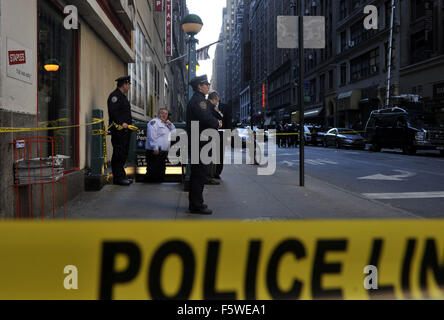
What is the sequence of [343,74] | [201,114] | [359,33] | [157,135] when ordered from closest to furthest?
1. [201,114]
2. [157,135]
3. [359,33]
4. [343,74]

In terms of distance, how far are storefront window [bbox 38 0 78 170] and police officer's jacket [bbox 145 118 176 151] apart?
4.97 feet

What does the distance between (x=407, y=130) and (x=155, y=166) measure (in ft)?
49.2

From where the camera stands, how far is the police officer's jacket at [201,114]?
5781mm

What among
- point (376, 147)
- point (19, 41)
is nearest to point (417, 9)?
point (376, 147)

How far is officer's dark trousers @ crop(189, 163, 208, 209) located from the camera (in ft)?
18.5

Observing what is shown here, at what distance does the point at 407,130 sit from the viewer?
19.8m

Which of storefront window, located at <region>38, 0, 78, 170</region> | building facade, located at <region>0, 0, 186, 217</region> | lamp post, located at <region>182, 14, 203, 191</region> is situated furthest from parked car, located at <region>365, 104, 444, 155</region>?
storefront window, located at <region>38, 0, 78, 170</region>

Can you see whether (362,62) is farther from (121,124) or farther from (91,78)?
(121,124)

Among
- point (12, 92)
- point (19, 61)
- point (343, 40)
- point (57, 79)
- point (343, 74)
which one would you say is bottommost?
point (12, 92)

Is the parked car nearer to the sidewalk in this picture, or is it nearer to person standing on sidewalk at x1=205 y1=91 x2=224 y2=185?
the sidewalk

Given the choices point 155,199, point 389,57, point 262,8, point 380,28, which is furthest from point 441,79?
point 262,8

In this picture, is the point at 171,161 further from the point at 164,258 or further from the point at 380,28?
the point at 380,28

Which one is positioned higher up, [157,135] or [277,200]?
[157,135]

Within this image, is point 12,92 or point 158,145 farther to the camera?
point 158,145
